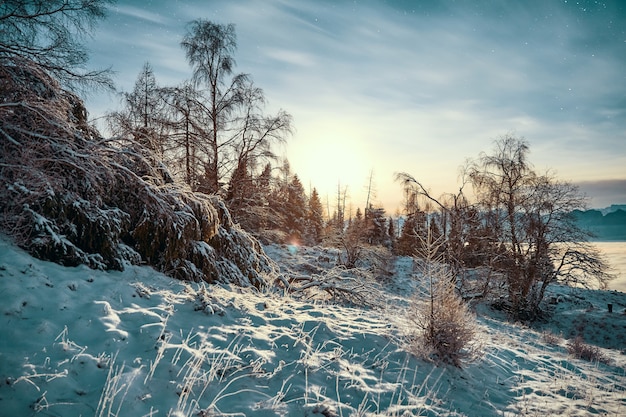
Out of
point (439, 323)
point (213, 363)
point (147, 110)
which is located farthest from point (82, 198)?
point (147, 110)

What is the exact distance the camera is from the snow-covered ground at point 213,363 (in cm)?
273

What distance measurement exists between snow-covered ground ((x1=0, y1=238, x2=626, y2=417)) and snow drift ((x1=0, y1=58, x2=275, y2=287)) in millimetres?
411

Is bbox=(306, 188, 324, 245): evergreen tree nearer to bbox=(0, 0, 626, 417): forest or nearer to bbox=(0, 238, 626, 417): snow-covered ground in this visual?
bbox=(0, 0, 626, 417): forest

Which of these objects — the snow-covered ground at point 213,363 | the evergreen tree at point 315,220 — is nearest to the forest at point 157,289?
the snow-covered ground at point 213,363

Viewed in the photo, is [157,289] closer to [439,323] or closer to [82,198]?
[82,198]

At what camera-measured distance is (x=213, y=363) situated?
3.38 meters

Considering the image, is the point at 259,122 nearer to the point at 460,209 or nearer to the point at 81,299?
the point at 81,299

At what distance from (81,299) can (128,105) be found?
14.1 metres

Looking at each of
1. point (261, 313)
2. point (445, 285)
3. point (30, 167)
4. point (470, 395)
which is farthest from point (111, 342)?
point (445, 285)

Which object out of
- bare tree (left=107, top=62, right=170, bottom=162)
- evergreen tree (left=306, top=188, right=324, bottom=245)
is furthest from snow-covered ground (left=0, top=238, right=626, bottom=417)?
evergreen tree (left=306, top=188, right=324, bottom=245)

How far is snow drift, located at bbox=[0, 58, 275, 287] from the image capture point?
4766 millimetres

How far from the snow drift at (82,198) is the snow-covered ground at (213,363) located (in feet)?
1.35

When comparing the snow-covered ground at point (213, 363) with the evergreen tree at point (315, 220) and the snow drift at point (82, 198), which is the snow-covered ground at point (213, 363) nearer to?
the snow drift at point (82, 198)

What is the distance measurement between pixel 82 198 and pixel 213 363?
4.05m
